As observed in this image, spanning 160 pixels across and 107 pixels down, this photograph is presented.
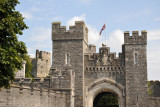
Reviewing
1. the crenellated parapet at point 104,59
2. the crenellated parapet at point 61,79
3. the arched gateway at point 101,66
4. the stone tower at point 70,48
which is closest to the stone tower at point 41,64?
the stone tower at point 70,48

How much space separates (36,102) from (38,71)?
4006 cm

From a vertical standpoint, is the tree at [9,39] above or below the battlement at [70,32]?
below

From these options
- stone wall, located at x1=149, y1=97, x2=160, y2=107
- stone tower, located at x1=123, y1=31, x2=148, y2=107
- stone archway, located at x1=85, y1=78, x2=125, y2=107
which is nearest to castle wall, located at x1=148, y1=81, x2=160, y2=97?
stone wall, located at x1=149, y1=97, x2=160, y2=107

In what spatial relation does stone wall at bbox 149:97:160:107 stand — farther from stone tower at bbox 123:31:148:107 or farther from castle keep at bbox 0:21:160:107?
stone tower at bbox 123:31:148:107

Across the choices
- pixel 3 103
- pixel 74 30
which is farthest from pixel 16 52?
pixel 74 30

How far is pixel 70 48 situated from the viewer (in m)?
28.8

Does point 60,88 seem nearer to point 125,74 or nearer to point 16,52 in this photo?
point 125,74

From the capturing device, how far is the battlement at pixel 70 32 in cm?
2867

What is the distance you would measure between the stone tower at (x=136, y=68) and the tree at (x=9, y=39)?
1802 centimetres

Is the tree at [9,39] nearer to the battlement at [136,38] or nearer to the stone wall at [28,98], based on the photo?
the stone wall at [28,98]

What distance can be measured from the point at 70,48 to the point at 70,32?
1.63 metres

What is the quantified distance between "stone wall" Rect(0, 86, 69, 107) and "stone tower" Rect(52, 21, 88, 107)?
15.3ft

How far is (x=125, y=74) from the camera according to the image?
28078 millimetres

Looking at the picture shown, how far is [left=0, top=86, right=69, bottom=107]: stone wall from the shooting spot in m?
14.9
